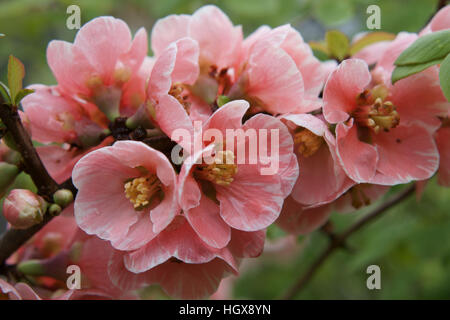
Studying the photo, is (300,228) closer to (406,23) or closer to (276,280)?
(406,23)

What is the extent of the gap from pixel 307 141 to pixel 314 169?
0.09 meters

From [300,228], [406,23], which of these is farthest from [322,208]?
[406,23]

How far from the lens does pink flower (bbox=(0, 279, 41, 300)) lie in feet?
3.29

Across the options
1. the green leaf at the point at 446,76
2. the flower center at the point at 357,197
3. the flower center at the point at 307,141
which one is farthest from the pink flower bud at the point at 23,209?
the green leaf at the point at 446,76

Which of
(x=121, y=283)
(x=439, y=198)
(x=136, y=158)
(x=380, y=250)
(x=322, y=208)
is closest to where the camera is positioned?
(x=136, y=158)

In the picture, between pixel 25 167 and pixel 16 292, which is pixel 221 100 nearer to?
pixel 25 167

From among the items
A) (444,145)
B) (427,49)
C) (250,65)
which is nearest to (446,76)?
(427,49)

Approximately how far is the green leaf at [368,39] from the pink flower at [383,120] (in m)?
0.22

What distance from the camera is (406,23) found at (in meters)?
1.96

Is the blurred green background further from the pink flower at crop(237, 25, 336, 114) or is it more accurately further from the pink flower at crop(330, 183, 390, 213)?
the pink flower at crop(237, 25, 336, 114)

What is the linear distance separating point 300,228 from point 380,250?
73cm

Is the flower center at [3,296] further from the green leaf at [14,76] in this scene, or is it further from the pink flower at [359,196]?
the pink flower at [359,196]

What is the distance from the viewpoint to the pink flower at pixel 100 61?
3.59 feet
